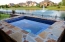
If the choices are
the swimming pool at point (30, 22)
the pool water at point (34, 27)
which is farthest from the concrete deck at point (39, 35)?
the swimming pool at point (30, 22)

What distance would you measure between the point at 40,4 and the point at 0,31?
68.2ft

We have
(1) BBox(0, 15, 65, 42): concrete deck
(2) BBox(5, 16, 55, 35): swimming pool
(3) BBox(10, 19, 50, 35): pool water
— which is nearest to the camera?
(1) BBox(0, 15, 65, 42): concrete deck

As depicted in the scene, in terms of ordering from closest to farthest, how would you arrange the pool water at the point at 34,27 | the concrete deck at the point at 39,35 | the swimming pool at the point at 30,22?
the concrete deck at the point at 39,35 → the pool water at the point at 34,27 → the swimming pool at the point at 30,22

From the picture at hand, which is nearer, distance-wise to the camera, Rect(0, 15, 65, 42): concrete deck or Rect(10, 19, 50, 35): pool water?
Rect(0, 15, 65, 42): concrete deck

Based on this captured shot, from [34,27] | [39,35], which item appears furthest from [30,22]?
[39,35]

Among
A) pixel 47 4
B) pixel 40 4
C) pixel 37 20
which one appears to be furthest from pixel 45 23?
pixel 47 4

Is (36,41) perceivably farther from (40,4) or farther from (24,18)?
(40,4)

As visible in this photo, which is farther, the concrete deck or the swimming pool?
the swimming pool

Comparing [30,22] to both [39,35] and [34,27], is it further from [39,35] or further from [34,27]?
[39,35]

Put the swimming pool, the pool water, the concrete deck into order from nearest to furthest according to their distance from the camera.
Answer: the concrete deck, the pool water, the swimming pool

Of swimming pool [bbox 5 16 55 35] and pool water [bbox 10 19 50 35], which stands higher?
swimming pool [bbox 5 16 55 35]

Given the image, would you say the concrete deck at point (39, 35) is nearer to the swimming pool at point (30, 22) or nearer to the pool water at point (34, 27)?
the pool water at point (34, 27)

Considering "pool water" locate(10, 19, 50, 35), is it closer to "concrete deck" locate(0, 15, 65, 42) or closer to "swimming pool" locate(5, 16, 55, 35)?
"swimming pool" locate(5, 16, 55, 35)

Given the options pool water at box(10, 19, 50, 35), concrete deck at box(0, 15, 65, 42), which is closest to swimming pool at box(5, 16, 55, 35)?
pool water at box(10, 19, 50, 35)
